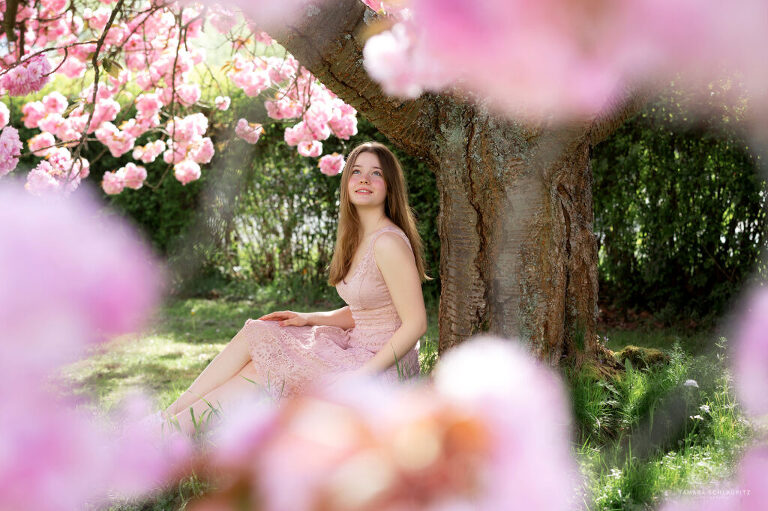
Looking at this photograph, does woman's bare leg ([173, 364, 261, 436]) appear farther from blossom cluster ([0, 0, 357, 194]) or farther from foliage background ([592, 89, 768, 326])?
foliage background ([592, 89, 768, 326])

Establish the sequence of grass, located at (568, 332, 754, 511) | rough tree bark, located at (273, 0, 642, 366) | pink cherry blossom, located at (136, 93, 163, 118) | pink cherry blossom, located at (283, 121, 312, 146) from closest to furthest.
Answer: grass, located at (568, 332, 754, 511) < rough tree bark, located at (273, 0, 642, 366) < pink cherry blossom, located at (283, 121, 312, 146) < pink cherry blossom, located at (136, 93, 163, 118)

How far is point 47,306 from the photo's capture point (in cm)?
30

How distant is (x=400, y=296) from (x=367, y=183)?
59cm

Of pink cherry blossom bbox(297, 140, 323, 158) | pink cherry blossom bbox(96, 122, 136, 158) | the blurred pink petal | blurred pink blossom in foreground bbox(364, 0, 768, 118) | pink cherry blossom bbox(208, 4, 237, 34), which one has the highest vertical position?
pink cherry blossom bbox(208, 4, 237, 34)

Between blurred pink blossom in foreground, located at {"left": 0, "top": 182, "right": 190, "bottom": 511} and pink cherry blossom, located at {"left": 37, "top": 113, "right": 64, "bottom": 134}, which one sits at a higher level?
pink cherry blossom, located at {"left": 37, "top": 113, "right": 64, "bottom": 134}

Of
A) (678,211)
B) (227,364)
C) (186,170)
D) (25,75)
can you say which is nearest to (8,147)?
(25,75)

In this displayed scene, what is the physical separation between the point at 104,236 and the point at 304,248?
688 cm

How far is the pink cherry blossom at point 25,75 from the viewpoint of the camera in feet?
10.2

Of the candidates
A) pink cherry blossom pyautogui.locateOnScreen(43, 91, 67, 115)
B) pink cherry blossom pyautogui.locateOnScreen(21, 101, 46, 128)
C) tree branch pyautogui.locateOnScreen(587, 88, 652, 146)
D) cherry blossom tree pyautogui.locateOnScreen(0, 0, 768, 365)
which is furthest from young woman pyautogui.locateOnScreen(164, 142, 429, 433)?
pink cherry blossom pyautogui.locateOnScreen(21, 101, 46, 128)

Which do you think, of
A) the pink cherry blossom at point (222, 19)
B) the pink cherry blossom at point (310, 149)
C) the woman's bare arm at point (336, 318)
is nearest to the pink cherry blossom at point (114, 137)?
the pink cherry blossom at point (222, 19)

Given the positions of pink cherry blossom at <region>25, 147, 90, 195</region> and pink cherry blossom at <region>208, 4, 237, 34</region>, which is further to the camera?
pink cherry blossom at <region>208, 4, 237, 34</region>

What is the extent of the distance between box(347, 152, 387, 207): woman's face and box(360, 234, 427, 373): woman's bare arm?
0.26 m

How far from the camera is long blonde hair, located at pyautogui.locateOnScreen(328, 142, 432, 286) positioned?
3037 mm

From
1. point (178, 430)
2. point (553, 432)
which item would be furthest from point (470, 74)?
point (178, 430)
